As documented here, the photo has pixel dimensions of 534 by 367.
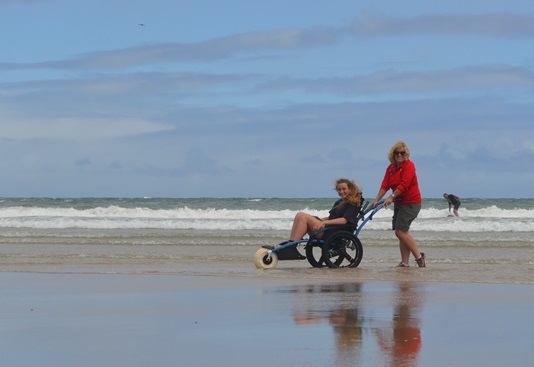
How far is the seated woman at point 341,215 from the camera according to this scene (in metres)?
13.2

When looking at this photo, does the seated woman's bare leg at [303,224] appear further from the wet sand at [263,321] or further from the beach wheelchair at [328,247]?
the wet sand at [263,321]

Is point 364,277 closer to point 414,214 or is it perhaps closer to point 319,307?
point 414,214

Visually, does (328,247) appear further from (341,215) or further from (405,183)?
(405,183)

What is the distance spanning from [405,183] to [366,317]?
5385 millimetres

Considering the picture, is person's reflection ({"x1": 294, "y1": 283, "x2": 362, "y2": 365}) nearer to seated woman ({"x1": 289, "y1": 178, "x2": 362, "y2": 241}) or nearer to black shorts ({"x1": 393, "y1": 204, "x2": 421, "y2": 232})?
seated woman ({"x1": 289, "y1": 178, "x2": 362, "y2": 241})

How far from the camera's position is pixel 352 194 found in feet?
43.4

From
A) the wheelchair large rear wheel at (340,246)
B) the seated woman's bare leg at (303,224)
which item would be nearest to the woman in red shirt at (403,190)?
the wheelchair large rear wheel at (340,246)

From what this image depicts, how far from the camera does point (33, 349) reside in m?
6.38

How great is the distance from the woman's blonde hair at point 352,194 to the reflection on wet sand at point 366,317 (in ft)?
7.42

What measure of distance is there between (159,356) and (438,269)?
769 cm

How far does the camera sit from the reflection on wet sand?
6234mm

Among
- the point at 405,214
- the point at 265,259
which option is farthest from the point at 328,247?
the point at 405,214

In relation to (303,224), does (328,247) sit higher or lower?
lower

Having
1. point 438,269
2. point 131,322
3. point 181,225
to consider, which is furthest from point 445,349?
point 181,225
